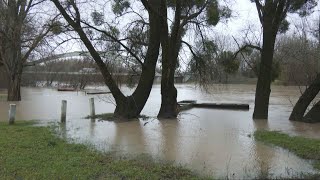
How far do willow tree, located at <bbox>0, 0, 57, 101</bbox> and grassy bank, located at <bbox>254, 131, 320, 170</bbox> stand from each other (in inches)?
687

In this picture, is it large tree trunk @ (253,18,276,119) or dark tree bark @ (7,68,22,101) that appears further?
dark tree bark @ (7,68,22,101)

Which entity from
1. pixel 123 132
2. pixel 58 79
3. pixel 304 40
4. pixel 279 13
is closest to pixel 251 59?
pixel 304 40

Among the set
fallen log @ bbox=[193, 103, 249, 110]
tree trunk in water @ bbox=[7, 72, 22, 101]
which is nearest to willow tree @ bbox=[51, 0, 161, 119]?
fallen log @ bbox=[193, 103, 249, 110]

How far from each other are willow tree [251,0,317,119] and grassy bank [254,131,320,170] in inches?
220

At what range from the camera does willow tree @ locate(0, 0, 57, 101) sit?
26.9 metres

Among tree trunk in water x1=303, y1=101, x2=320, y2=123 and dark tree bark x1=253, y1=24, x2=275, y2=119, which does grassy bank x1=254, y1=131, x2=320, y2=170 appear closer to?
tree trunk in water x1=303, y1=101, x2=320, y2=123

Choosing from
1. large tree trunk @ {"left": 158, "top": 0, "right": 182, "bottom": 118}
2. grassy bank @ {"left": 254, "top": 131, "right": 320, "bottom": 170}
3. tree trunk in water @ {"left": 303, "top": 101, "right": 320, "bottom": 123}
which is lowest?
grassy bank @ {"left": 254, "top": 131, "right": 320, "bottom": 170}

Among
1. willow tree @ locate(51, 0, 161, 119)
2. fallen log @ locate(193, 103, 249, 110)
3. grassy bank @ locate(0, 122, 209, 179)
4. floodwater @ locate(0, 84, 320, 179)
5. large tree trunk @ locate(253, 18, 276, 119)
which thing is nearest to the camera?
grassy bank @ locate(0, 122, 209, 179)

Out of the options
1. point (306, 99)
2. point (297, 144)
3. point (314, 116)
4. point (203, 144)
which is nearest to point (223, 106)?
point (306, 99)

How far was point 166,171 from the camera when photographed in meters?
7.05

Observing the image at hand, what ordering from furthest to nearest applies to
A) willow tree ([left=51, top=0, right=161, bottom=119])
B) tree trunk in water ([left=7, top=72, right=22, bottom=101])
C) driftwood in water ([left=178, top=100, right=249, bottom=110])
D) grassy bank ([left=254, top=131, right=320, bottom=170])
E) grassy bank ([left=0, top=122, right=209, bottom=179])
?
1. tree trunk in water ([left=7, top=72, right=22, bottom=101])
2. driftwood in water ([left=178, top=100, right=249, bottom=110])
3. willow tree ([left=51, top=0, right=161, bottom=119])
4. grassy bank ([left=254, top=131, right=320, bottom=170])
5. grassy bank ([left=0, top=122, right=209, bottom=179])

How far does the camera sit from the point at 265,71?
57.7 feet

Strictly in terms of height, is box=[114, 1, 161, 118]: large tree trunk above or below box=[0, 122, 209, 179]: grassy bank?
above

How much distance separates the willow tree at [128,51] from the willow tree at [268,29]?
4266mm
